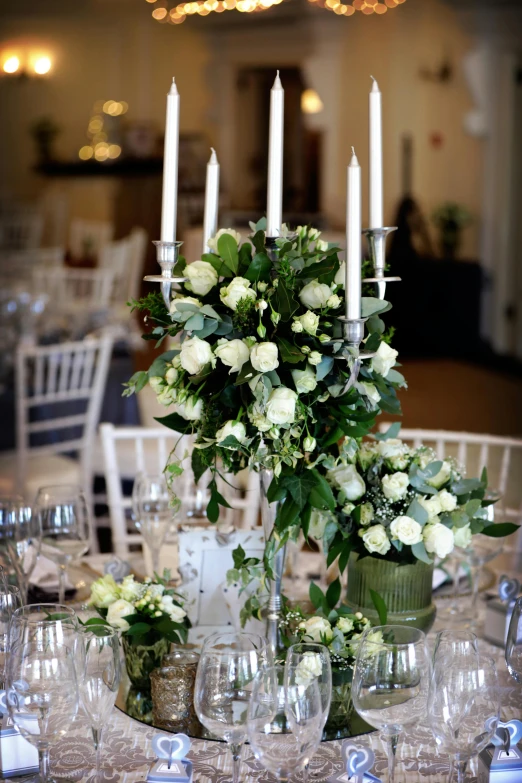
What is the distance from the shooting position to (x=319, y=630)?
1.22 meters

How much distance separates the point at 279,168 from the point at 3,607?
68 centimetres

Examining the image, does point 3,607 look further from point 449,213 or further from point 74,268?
point 449,213

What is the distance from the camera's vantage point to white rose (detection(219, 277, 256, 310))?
3.83ft

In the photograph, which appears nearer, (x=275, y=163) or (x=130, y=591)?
(x=275, y=163)

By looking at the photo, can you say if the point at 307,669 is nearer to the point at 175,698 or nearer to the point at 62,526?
the point at 175,698

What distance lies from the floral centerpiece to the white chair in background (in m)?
0.56

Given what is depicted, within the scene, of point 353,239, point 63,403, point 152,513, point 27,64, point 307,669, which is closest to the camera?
point 307,669

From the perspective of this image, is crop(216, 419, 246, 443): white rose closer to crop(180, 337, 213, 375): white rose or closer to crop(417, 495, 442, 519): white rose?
crop(180, 337, 213, 375): white rose

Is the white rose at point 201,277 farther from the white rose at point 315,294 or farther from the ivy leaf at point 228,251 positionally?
the white rose at point 315,294

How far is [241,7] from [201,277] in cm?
864

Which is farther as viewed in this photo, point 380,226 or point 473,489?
point 473,489

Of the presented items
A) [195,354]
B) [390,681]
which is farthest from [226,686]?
[195,354]

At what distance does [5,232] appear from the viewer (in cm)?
968

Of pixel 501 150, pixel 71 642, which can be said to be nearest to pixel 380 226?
pixel 71 642
